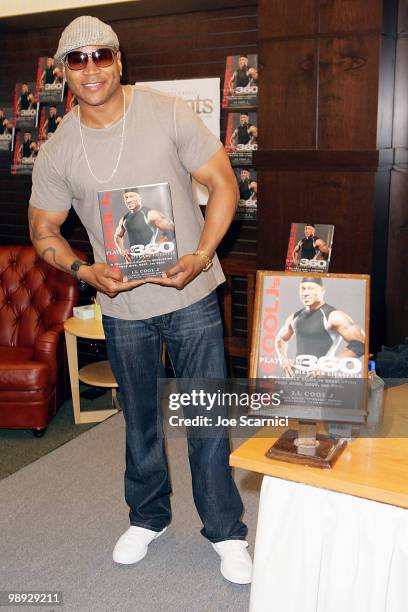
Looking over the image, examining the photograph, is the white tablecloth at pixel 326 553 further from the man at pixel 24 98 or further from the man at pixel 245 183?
the man at pixel 24 98

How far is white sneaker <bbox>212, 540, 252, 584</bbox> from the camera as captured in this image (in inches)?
92.9

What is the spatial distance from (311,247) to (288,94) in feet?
2.63

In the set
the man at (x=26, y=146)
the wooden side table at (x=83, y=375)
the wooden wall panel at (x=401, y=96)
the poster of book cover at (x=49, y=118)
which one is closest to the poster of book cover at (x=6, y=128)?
the man at (x=26, y=146)

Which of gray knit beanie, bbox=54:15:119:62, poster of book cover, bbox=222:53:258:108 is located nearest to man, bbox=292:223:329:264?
poster of book cover, bbox=222:53:258:108

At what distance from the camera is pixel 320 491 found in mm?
1557

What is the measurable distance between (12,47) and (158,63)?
1.27m

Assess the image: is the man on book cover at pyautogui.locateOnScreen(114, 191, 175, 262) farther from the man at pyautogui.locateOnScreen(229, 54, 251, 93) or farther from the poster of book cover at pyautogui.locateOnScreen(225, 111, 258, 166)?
the man at pyautogui.locateOnScreen(229, 54, 251, 93)

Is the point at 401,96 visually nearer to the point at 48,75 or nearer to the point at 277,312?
the point at 48,75

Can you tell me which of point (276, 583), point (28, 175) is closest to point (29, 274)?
point (28, 175)

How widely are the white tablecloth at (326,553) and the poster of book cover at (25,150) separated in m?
4.02

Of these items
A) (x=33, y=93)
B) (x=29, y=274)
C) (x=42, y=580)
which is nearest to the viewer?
(x=42, y=580)

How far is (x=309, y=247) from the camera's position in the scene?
12.2 ft

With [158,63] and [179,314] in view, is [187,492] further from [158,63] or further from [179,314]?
[158,63]

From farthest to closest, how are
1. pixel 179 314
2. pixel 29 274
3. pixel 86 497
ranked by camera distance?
pixel 29 274 < pixel 86 497 < pixel 179 314
